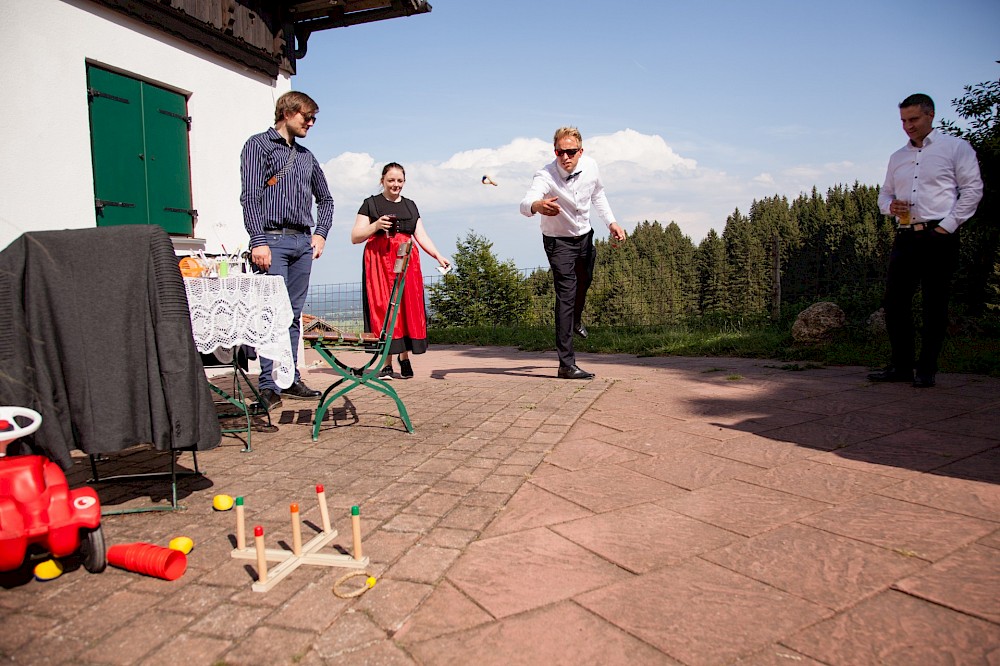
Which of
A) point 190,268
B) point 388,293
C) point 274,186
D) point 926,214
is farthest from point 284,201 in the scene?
point 926,214

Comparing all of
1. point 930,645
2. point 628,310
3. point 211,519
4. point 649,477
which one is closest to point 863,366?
point 649,477

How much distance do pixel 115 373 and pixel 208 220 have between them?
5.02 metres

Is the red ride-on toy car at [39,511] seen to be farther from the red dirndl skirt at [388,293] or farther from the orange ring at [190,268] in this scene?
the red dirndl skirt at [388,293]

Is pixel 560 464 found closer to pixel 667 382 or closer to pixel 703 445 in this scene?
pixel 703 445

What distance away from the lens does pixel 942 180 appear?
491cm

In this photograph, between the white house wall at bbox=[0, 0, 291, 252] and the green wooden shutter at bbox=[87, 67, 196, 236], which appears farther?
the green wooden shutter at bbox=[87, 67, 196, 236]

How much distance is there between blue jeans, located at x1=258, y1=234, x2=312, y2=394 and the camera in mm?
4785

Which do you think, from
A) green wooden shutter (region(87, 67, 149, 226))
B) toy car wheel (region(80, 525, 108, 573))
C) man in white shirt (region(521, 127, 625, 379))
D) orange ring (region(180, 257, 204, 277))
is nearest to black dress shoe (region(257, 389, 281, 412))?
orange ring (region(180, 257, 204, 277))

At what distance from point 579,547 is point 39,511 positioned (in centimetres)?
169

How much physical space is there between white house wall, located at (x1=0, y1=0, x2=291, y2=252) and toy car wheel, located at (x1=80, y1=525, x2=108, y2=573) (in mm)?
3839

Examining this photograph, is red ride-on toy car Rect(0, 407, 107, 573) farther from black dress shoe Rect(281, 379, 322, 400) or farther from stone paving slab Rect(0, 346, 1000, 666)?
black dress shoe Rect(281, 379, 322, 400)

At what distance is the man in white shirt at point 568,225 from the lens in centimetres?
567

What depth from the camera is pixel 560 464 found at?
3.30 meters

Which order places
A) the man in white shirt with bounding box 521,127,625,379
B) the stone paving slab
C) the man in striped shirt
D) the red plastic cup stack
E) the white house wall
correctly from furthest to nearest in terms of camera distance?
the man in white shirt with bounding box 521,127,625,379 < the white house wall < the man in striped shirt < the red plastic cup stack < the stone paving slab
